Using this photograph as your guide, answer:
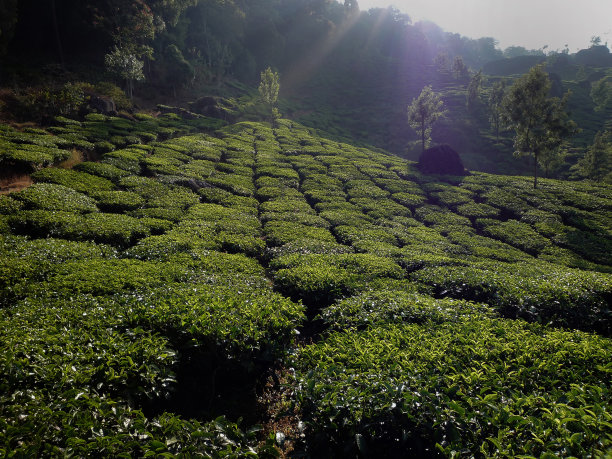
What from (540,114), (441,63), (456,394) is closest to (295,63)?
(441,63)

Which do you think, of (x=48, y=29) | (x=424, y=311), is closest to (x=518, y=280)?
(x=424, y=311)

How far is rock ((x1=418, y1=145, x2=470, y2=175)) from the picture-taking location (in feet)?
124

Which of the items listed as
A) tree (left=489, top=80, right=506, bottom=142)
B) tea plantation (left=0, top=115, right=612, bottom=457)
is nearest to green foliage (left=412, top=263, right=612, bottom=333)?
tea plantation (left=0, top=115, right=612, bottom=457)

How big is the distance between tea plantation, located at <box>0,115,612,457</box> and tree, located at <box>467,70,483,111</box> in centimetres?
6628

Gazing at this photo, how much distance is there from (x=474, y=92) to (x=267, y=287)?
275 feet

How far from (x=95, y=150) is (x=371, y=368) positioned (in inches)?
1004

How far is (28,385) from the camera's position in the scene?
4758mm

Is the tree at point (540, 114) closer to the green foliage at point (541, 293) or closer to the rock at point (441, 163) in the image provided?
the rock at point (441, 163)

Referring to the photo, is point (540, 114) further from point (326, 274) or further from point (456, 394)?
point (456, 394)

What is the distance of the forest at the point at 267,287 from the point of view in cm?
480

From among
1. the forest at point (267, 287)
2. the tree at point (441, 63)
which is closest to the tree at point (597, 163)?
the forest at point (267, 287)

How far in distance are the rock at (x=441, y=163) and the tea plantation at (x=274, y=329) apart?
1754 centimetres

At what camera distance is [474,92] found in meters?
75.2

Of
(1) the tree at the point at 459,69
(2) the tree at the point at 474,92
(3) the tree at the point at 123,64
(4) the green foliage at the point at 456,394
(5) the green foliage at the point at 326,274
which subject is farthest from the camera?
(1) the tree at the point at 459,69
